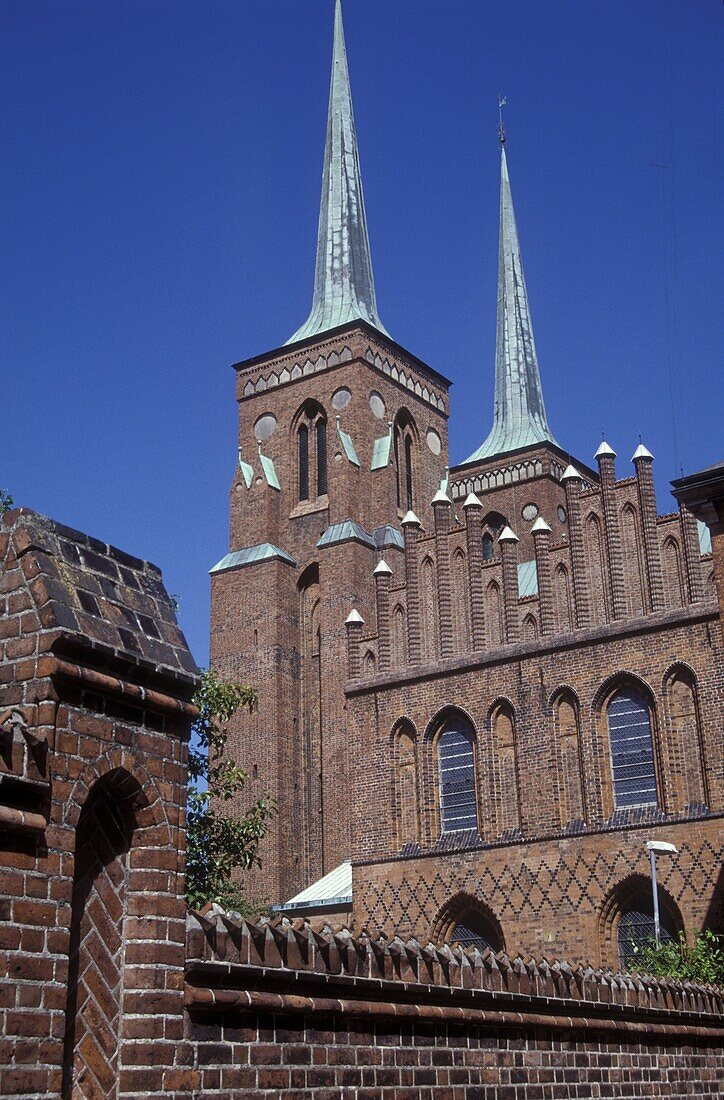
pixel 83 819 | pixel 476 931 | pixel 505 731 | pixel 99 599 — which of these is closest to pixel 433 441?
pixel 505 731

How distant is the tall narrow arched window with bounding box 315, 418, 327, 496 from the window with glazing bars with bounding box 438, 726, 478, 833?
15196mm

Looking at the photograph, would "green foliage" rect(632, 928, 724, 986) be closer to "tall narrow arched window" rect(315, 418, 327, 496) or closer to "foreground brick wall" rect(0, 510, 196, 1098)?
"foreground brick wall" rect(0, 510, 196, 1098)

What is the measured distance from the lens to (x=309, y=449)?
139 ft

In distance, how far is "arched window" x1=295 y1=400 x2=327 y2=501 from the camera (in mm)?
41844

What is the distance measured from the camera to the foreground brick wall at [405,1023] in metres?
5.29

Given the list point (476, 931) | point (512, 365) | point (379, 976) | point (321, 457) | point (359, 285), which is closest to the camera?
point (379, 976)

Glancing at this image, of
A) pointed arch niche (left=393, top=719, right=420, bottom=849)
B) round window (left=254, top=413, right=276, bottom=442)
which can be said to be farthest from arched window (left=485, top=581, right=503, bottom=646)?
round window (left=254, top=413, right=276, bottom=442)

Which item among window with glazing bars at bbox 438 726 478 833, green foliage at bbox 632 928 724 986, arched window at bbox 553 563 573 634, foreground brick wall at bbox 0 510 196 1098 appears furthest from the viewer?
window with glazing bars at bbox 438 726 478 833

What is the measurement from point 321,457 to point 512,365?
12.9 m

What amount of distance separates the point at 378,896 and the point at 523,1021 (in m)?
19.7

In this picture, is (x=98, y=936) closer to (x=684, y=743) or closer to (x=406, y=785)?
(x=684, y=743)

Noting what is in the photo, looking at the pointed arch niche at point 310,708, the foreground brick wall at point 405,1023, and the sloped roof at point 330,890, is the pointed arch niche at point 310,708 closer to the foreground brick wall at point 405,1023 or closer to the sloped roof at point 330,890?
the sloped roof at point 330,890

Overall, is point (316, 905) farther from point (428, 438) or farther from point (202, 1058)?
point (202, 1058)

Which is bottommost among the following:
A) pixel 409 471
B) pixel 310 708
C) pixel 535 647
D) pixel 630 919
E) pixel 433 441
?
pixel 630 919
